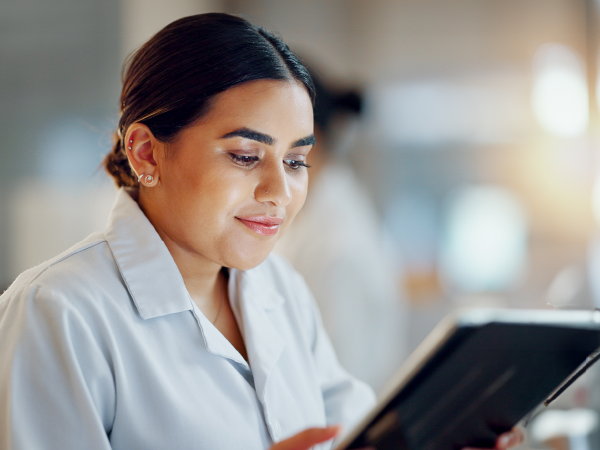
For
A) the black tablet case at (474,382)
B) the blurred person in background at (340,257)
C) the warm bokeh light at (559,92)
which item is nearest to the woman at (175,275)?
the black tablet case at (474,382)

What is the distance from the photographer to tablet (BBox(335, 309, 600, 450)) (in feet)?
2.19

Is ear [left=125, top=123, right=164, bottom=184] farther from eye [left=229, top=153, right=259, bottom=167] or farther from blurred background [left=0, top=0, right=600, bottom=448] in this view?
blurred background [left=0, top=0, right=600, bottom=448]

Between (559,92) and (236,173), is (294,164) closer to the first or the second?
(236,173)

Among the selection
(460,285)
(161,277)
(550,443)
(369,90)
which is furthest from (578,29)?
(161,277)

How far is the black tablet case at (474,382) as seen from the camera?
0.68 m

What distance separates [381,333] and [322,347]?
732mm

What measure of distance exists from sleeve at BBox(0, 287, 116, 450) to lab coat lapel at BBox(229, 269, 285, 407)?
307 mm

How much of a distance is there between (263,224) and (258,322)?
0.24 meters

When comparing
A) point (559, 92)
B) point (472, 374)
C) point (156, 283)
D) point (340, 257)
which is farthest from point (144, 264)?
point (559, 92)

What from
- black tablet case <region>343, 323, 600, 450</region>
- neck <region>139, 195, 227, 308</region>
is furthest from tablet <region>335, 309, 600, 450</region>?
neck <region>139, 195, 227, 308</region>

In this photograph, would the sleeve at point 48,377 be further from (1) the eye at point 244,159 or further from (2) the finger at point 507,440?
(2) the finger at point 507,440

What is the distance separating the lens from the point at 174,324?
3.34 feet

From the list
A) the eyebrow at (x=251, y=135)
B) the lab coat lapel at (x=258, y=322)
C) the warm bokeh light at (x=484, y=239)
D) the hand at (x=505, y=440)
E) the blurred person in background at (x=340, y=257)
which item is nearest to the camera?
the hand at (x=505, y=440)

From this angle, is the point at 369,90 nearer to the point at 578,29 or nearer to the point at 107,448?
the point at 578,29
